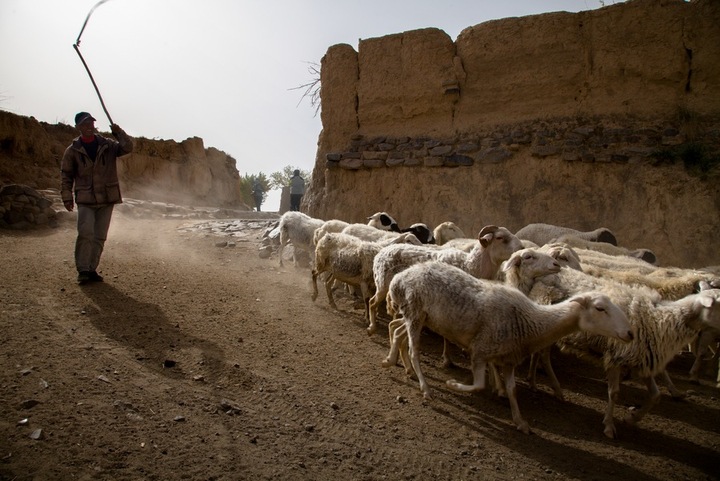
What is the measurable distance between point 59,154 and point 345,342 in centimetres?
2161

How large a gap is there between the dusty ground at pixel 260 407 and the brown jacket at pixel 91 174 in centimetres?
134

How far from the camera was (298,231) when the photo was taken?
10.3 metres

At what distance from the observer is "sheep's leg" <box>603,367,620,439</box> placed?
4.31 metres

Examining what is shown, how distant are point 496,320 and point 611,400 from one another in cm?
132

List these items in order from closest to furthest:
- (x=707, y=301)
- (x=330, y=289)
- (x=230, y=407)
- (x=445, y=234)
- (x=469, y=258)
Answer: (x=230, y=407) < (x=707, y=301) < (x=469, y=258) < (x=330, y=289) < (x=445, y=234)

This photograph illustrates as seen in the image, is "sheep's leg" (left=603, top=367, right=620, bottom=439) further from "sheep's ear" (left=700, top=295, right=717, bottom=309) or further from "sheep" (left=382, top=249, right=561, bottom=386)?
"sheep" (left=382, top=249, right=561, bottom=386)

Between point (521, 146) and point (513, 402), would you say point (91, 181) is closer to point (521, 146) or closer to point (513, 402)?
point (513, 402)

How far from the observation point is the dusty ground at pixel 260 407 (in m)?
3.22

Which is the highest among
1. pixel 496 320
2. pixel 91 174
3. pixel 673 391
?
pixel 91 174

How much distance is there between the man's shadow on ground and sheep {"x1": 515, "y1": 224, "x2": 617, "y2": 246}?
6641 mm

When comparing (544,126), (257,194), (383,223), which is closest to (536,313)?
(383,223)

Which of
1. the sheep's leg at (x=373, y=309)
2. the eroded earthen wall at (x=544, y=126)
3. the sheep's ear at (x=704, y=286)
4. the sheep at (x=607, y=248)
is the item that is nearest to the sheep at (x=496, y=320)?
the sheep's leg at (x=373, y=309)

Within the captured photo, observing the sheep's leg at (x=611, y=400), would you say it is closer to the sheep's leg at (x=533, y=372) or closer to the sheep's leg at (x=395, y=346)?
the sheep's leg at (x=533, y=372)

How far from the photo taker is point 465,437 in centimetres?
397
